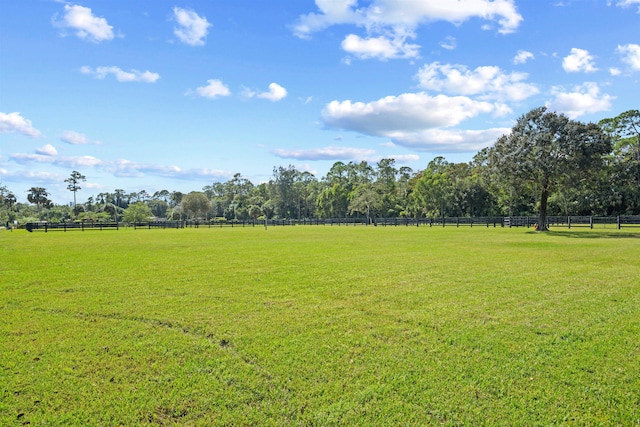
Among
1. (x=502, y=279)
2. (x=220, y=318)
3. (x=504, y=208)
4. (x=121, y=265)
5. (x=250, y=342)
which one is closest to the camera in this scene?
(x=250, y=342)

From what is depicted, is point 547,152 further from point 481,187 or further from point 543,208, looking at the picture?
point 481,187

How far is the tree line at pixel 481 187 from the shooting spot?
32250 millimetres

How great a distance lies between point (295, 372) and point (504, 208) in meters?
67.4

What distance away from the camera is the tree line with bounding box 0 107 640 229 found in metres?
32.2

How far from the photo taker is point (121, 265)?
42.7ft

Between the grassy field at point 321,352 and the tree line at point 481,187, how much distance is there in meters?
26.3

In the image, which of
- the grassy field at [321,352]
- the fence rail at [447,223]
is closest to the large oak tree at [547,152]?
the fence rail at [447,223]

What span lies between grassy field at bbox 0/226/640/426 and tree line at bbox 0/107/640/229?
26.3 m

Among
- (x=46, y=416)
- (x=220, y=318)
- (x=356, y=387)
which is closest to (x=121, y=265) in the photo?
(x=220, y=318)

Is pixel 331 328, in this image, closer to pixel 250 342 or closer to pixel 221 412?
pixel 250 342

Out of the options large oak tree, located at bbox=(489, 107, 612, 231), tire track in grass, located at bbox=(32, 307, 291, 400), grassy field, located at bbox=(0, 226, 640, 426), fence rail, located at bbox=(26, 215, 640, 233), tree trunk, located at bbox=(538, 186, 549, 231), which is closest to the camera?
grassy field, located at bbox=(0, 226, 640, 426)

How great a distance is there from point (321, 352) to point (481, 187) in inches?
2694

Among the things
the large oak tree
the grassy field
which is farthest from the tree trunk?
the grassy field

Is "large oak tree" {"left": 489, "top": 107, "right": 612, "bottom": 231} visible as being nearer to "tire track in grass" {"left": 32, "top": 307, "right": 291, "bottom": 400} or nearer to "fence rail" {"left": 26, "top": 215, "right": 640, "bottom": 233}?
"fence rail" {"left": 26, "top": 215, "right": 640, "bottom": 233}
